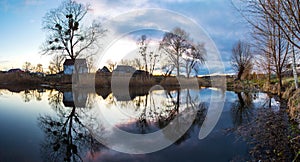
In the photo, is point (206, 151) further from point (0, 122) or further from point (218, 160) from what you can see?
point (0, 122)

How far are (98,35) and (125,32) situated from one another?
20.2 metres

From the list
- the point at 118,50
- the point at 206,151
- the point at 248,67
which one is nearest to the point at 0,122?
the point at 118,50

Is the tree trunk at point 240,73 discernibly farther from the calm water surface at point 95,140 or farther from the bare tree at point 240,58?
the calm water surface at point 95,140

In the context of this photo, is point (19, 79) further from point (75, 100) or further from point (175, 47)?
point (175, 47)

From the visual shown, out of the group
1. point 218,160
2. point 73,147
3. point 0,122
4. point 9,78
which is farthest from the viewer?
point 9,78

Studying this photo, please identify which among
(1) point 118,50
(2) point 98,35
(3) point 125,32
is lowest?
(1) point 118,50

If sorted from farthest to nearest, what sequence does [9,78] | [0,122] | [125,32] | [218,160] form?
[9,78]
[0,122]
[125,32]
[218,160]

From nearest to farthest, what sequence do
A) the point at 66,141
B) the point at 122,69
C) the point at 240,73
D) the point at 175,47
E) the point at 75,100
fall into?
the point at 66,141, the point at 75,100, the point at 175,47, the point at 122,69, the point at 240,73

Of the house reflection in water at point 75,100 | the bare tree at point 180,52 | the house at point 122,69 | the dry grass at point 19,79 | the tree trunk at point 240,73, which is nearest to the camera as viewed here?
the house reflection in water at point 75,100

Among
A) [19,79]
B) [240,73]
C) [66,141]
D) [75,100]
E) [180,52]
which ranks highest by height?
[180,52]

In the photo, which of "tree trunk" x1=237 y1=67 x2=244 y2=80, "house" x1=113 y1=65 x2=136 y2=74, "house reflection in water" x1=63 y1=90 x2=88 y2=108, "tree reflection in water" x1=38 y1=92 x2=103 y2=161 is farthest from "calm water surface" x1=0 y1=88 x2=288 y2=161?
"tree trunk" x1=237 y1=67 x2=244 y2=80

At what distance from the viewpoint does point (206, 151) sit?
4797 millimetres

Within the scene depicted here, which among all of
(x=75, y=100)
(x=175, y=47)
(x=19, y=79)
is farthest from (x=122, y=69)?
(x=19, y=79)

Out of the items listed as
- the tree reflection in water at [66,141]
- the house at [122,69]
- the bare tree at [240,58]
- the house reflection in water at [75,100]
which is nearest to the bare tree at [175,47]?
the house at [122,69]
